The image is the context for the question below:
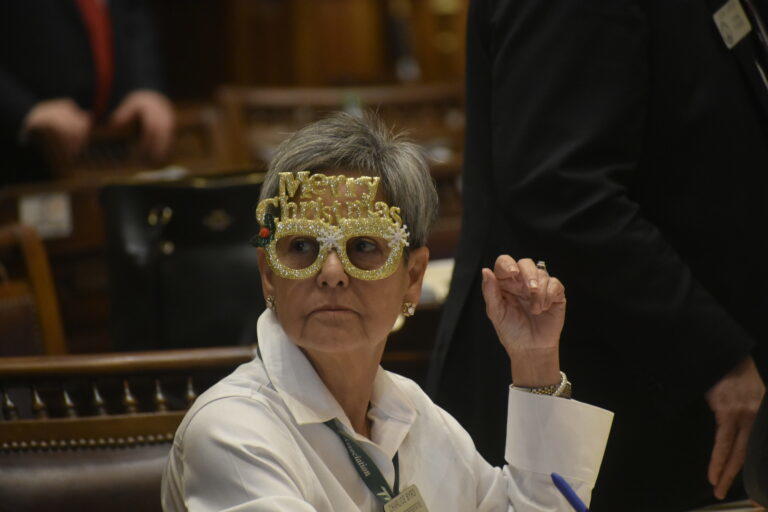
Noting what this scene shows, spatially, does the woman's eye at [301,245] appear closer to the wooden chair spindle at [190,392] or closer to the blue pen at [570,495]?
the blue pen at [570,495]

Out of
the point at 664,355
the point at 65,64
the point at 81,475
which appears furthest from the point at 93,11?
the point at 664,355


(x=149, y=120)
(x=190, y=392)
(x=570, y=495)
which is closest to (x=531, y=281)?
(x=570, y=495)

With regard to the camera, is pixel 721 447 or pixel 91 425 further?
pixel 91 425

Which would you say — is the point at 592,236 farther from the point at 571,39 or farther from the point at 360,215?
the point at 360,215

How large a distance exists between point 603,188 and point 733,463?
44 cm

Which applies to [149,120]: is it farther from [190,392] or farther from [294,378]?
[294,378]

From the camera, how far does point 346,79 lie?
6.90m

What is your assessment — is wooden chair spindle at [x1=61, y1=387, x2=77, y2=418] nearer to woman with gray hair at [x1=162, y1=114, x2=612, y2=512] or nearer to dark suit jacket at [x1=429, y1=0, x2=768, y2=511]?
woman with gray hair at [x1=162, y1=114, x2=612, y2=512]

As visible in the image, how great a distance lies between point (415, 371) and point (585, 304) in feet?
2.07

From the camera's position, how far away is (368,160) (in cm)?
132

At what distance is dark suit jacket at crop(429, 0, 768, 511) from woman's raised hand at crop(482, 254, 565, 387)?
0.24 meters

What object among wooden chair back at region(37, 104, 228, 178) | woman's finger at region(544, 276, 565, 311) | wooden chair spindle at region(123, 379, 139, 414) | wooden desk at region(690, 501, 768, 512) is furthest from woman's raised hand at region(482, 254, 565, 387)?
wooden chair back at region(37, 104, 228, 178)

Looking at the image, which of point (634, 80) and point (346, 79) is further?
point (346, 79)

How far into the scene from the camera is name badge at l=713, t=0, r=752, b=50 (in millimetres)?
1606
